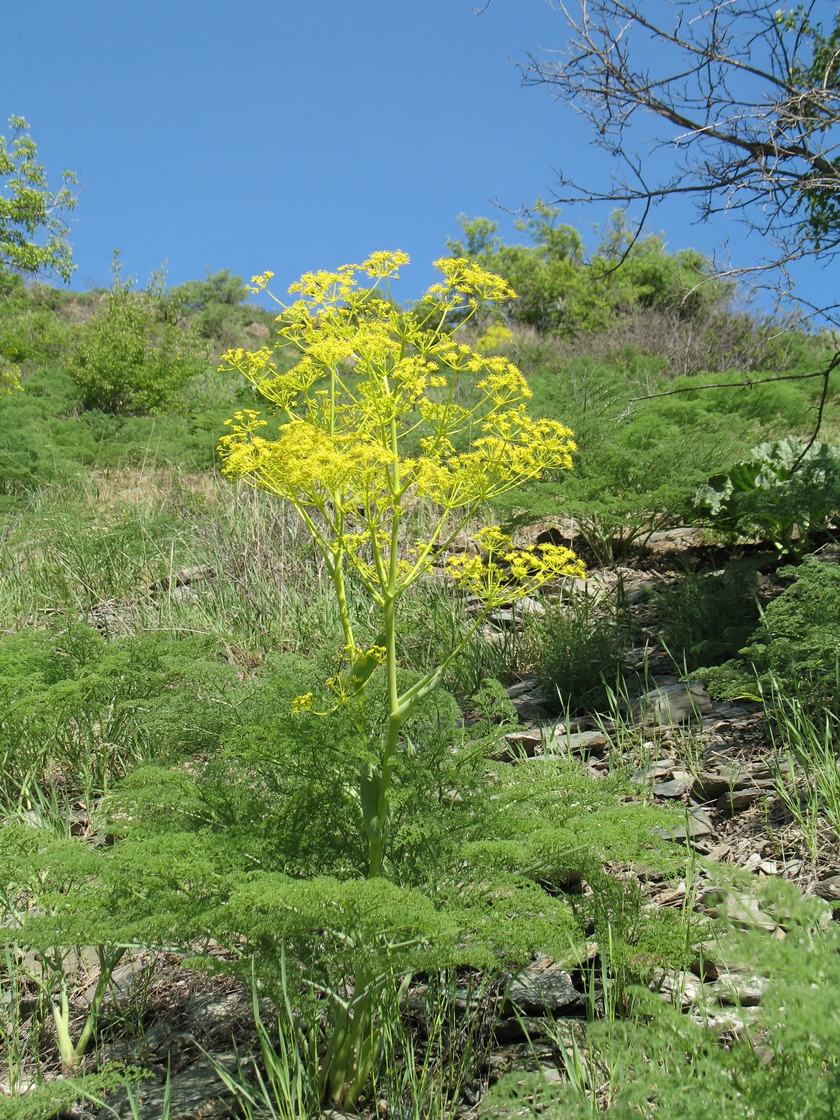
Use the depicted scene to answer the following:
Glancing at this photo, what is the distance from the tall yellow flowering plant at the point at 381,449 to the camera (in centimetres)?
219

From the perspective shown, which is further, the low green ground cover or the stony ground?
the stony ground

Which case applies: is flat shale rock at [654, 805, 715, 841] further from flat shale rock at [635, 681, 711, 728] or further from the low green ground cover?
flat shale rock at [635, 681, 711, 728]

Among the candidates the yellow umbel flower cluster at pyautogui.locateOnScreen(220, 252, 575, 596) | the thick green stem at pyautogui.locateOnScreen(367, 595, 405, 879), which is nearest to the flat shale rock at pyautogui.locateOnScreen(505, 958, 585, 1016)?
the thick green stem at pyautogui.locateOnScreen(367, 595, 405, 879)

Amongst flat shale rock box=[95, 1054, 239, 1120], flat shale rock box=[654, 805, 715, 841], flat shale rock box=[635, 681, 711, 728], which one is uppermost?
flat shale rock box=[635, 681, 711, 728]

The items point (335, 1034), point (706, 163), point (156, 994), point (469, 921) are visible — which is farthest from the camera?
point (706, 163)

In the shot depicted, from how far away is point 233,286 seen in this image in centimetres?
3828

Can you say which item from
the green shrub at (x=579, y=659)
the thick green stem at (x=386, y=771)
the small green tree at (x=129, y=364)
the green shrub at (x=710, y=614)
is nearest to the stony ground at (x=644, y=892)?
the green shrub at (x=579, y=659)

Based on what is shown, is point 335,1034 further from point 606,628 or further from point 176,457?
point 176,457

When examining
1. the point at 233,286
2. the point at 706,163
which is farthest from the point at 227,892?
the point at 233,286

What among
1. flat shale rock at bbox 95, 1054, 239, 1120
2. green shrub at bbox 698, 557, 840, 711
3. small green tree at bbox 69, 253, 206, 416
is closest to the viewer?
flat shale rock at bbox 95, 1054, 239, 1120

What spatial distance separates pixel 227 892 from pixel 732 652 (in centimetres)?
337

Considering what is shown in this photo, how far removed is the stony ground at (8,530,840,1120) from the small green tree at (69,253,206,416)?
14.5 m

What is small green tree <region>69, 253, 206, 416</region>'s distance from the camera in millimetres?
17297

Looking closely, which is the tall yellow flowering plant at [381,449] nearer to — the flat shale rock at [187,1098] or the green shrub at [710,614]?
the flat shale rock at [187,1098]
